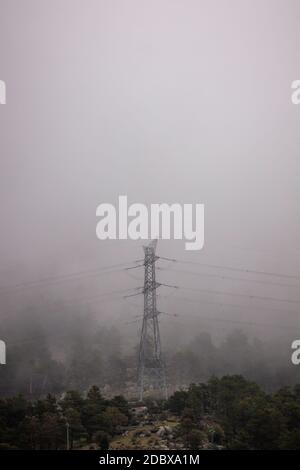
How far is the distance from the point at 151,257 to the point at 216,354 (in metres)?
32.8

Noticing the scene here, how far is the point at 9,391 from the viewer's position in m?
91.2

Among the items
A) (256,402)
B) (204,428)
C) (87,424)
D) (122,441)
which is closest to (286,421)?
(256,402)

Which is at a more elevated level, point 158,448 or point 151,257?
point 151,257

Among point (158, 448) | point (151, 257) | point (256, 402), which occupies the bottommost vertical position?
point (158, 448)

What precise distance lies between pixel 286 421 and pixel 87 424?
2158cm

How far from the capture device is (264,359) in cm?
10031

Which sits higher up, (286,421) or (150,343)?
(150,343)

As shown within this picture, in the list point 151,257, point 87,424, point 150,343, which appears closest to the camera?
point 87,424

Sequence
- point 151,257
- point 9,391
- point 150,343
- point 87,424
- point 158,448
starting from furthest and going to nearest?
point 150,343 → point 9,391 → point 151,257 → point 87,424 → point 158,448
